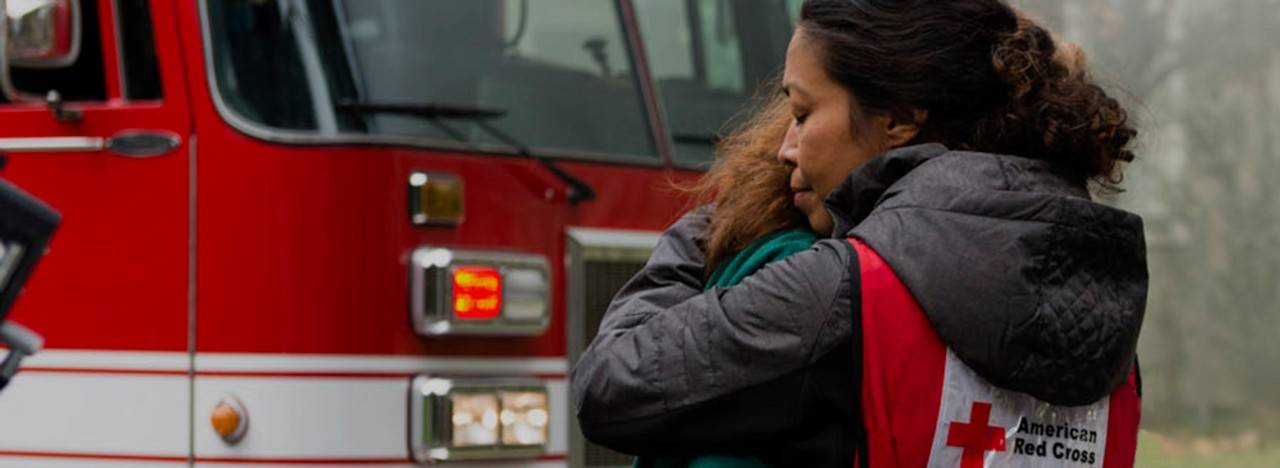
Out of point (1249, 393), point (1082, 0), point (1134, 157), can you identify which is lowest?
point (1249, 393)

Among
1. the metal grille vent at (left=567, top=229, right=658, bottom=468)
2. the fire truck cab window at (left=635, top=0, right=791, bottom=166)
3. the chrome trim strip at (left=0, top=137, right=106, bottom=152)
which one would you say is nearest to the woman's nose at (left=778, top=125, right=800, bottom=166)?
the metal grille vent at (left=567, top=229, right=658, bottom=468)

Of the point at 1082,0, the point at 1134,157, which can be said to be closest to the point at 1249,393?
the point at 1082,0

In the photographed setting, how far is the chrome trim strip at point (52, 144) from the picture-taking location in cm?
466

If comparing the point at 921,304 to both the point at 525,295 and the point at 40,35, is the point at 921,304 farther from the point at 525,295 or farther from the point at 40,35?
the point at 40,35

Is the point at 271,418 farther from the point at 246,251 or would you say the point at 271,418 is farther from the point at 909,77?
the point at 909,77

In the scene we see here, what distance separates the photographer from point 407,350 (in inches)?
179

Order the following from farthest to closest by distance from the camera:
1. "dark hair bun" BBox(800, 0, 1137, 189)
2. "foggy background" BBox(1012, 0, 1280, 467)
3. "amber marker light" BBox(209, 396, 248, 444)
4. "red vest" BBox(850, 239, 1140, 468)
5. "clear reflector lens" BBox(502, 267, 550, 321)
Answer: "foggy background" BBox(1012, 0, 1280, 467) < "clear reflector lens" BBox(502, 267, 550, 321) < "amber marker light" BBox(209, 396, 248, 444) < "dark hair bun" BBox(800, 0, 1137, 189) < "red vest" BBox(850, 239, 1140, 468)

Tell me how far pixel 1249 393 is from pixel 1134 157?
19.2 meters

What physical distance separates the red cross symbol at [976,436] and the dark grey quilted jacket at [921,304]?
0.04 m

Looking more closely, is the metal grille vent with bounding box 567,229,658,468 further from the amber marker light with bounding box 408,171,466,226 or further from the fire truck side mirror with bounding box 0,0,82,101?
the fire truck side mirror with bounding box 0,0,82,101

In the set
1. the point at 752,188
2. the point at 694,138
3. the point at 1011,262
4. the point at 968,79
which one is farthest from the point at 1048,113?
the point at 694,138

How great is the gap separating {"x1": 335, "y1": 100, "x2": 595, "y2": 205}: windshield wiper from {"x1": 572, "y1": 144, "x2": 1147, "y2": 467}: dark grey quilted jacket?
8.35ft

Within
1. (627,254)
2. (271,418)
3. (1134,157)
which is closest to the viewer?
(1134,157)

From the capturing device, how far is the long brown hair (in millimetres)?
2281
